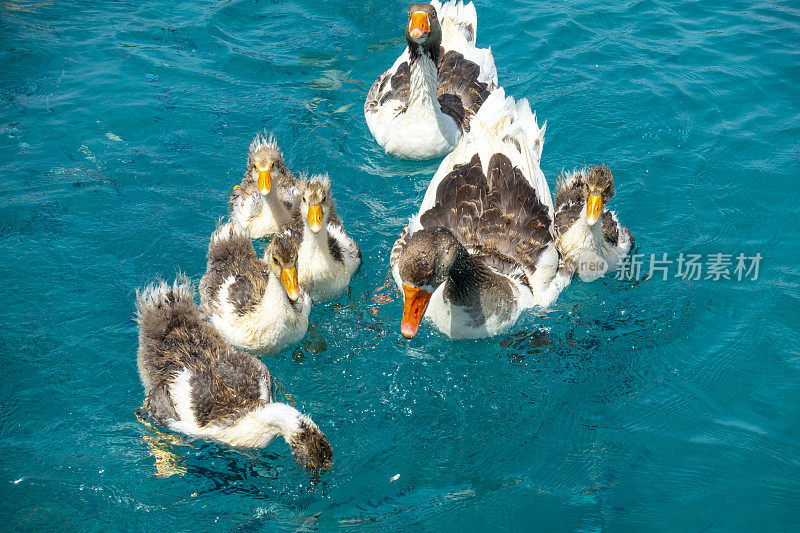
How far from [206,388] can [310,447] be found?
3.63ft

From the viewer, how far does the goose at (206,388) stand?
568cm

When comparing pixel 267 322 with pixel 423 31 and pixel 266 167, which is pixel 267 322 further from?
pixel 423 31

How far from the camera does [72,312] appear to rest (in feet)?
24.2

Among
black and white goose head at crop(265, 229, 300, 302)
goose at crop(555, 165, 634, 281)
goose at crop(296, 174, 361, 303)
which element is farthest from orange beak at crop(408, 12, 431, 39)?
black and white goose head at crop(265, 229, 300, 302)

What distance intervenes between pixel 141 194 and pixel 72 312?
2.17m

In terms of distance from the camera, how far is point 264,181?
747cm

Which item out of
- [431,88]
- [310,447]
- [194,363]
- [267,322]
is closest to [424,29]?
[431,88]

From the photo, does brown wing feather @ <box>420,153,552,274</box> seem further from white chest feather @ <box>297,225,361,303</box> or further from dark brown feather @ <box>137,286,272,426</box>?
dark brown feather @ <box>137,286,272,426</box>

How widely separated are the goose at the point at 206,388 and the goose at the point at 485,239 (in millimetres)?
1371

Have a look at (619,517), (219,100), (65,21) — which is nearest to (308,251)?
(619,517)

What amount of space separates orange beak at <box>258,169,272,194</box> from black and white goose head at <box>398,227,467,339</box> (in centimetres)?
213

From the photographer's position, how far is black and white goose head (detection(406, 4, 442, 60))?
8.73 m

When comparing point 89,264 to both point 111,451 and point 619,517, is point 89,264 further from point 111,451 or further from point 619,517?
point 619,517

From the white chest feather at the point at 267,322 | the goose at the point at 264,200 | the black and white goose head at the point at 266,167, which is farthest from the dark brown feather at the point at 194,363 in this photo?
the goose at the point at 264,200
